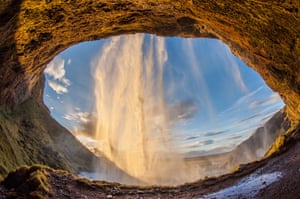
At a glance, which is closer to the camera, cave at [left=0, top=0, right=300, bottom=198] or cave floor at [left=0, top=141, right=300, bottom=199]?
cave floor at [left=0, top=141, right=300, bottom=199]

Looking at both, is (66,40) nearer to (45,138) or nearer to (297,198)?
(45,138)

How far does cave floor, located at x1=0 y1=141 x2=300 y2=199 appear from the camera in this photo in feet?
18.9

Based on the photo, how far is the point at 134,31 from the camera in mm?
12219

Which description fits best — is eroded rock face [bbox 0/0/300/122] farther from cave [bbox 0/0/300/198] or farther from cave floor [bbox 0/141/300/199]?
cave floor [bbox 0/141/300/199]

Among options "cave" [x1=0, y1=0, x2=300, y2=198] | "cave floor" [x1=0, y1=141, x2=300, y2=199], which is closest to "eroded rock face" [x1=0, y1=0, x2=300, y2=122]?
"cave" [x1=0, y1=0, x2=300, y2=198]

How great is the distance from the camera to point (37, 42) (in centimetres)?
942

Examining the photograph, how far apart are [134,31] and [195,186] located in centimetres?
646

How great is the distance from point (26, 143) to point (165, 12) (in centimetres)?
805

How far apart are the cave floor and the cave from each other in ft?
0.13

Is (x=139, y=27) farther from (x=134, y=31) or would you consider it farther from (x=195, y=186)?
(x=195, y=186)

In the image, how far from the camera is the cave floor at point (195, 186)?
575 centimetres

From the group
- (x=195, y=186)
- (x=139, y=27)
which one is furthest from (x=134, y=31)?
(x=195, y=186)

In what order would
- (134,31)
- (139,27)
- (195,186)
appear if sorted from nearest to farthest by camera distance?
(195,186) < (139,27) < (134,31)

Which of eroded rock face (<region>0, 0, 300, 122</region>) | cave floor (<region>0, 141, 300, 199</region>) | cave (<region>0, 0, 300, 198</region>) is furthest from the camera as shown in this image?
eroded rock face (<region>0, 0, 300, 122</region>)
